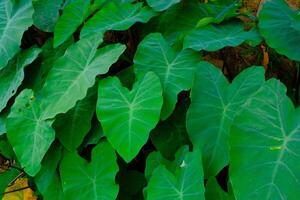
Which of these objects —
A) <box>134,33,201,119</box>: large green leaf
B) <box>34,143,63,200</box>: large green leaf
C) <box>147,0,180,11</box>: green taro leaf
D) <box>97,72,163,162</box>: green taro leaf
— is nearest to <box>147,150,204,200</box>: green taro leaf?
<box>97,72,163,162</box>: green taro leaf

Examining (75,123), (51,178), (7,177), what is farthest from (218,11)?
(7,177)

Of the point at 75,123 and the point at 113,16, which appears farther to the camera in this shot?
the point at 113,16

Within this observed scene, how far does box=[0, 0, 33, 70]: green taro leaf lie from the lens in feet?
7.31

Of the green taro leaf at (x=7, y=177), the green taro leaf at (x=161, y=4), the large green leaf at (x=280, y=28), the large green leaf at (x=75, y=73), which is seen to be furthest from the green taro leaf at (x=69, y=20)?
the large green leaf at (x=280, y=28)

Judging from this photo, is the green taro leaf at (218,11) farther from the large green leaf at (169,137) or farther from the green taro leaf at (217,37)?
the large green leaf at (169,137)

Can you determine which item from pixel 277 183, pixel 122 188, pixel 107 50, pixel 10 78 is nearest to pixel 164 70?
pixel 107 50

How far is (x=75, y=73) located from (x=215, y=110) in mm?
609

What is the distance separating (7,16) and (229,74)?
1.11m

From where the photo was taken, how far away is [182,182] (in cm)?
152

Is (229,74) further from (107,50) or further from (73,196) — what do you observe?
(73,196)

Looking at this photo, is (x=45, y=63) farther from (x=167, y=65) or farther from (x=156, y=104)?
(x=156, y=104)

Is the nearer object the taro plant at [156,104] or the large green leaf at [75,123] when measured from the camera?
the taro plant at [156,104]

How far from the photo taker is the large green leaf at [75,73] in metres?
1.87

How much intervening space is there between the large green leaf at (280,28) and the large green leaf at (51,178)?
3.11 feet
